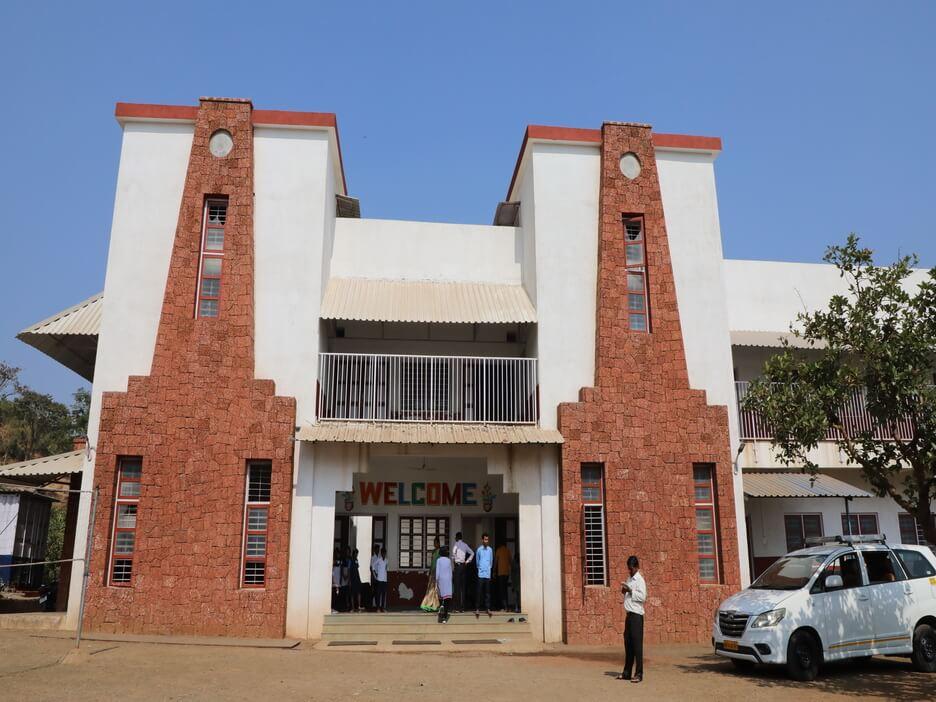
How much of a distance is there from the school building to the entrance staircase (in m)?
0.40

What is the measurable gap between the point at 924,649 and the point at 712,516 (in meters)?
4.67

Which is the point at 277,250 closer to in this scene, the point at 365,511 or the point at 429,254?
the point at 429,254

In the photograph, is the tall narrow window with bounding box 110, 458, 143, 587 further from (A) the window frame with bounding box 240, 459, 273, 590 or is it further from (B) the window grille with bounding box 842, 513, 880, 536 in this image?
(B) the window grille with bounding box 842, 513, 880, 536

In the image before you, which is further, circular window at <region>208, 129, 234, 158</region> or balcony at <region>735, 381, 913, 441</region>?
balcony at <region>735, 381, 913, 441</region>

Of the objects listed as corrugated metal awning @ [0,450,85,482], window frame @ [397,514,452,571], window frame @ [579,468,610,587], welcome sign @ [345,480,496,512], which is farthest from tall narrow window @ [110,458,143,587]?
window frame @ [579,468,610,587]

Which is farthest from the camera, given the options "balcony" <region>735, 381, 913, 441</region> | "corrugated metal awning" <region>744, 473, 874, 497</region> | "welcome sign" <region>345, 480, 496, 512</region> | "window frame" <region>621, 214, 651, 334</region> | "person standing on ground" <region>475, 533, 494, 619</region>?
"welcome sign" <region>345, 480, 496, 512</region>

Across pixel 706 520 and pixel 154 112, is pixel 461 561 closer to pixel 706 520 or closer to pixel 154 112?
pixel 706 520

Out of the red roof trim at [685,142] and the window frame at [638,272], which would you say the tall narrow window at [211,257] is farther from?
the red roof trim at [685,142]

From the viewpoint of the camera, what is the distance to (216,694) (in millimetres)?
8625

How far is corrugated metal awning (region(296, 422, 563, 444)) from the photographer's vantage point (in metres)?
14.0

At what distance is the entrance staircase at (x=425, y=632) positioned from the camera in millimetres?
13164

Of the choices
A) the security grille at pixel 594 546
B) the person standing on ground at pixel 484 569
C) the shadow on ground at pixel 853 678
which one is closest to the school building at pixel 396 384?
the security grille at pixel 594 546

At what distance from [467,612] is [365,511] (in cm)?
380

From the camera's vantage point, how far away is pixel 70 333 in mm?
15000
